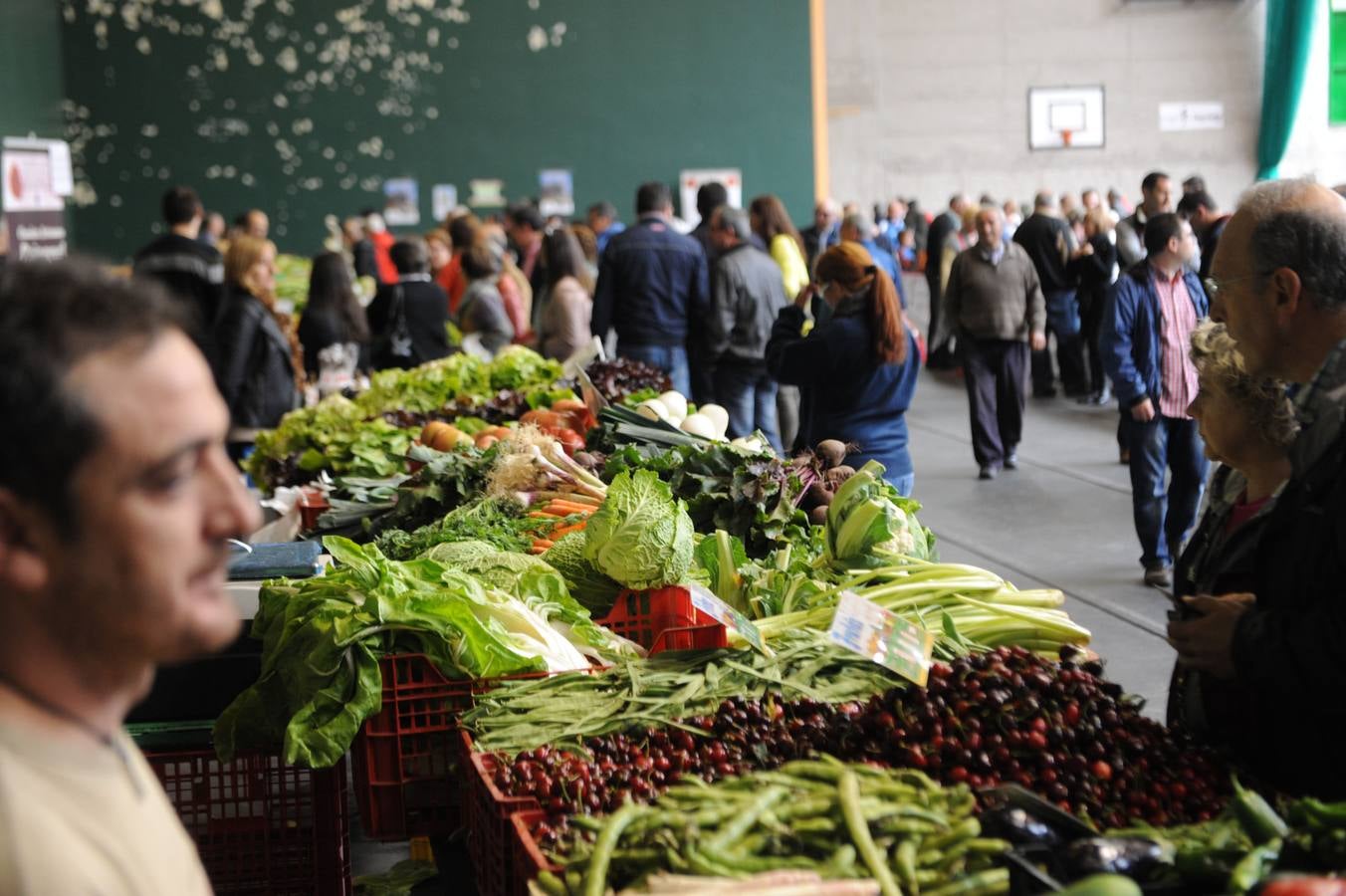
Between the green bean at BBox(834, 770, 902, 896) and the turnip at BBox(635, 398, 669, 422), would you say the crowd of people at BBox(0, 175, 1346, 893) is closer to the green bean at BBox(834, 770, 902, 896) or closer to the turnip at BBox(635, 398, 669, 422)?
the green bean at BBox(834, 770, 902, 896)

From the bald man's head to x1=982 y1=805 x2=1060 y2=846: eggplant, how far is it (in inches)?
40.0

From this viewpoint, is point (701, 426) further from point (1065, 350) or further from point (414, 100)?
point (414, 100)

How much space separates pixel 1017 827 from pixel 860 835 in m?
0.23

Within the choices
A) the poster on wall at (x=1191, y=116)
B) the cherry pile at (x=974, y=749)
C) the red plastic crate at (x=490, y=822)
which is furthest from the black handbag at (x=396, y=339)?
the poster on wall at (x=1191, y=116)

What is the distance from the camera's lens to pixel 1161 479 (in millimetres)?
7156

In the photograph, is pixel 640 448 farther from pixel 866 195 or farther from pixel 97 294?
pixel 866 195

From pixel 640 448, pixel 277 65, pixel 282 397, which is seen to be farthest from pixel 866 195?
pixel 640 448

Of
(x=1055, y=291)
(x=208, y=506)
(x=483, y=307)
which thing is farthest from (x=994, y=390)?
(x=208, y=506)

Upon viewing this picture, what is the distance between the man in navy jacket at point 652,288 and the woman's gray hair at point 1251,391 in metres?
6.03

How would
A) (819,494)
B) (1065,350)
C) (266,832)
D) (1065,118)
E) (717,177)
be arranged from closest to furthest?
(266,832) → (819,494) → (1065,350) → (717,177) → (1065,118)

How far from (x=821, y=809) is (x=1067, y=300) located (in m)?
12.0

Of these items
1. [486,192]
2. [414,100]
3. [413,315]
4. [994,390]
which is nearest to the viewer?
[413,315]

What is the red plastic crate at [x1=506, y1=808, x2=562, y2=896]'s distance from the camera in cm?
215

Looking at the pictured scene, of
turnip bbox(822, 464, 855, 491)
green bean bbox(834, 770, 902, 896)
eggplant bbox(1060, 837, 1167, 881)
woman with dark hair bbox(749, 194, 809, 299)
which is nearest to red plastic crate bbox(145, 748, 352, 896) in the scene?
green bean bbox(834, 770, 902, 896)
